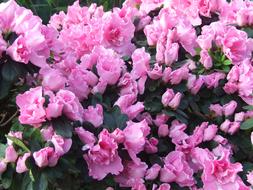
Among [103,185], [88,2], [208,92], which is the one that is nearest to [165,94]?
[208,92]

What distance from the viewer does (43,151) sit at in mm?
1721

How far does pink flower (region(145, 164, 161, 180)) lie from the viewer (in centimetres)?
205

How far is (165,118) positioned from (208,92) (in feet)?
0.86

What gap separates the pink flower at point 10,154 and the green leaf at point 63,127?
0.51ft

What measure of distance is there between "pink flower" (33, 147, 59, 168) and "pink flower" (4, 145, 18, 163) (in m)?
0.09

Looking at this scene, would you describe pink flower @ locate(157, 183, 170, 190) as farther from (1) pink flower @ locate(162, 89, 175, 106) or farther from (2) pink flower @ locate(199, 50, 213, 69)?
(2) pink flower @ locate(199, 50, 213, 69)

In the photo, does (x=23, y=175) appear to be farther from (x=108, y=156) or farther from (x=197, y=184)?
(x=197, y=184)

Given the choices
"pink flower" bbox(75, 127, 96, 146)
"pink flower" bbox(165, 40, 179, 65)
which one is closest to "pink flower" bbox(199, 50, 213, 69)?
"pink flower" bbox(165, 40, 179, 65)

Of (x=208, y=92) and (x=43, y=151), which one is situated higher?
(x=43, y=151)

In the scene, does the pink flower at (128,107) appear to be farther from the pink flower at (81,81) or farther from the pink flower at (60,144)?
the pink flower at (60,144)

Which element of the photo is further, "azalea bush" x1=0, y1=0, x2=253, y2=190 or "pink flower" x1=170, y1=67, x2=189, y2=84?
"pink flower" x1=170, y1=67, x2=189, y2=84

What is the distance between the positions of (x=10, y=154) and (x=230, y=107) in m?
0.90

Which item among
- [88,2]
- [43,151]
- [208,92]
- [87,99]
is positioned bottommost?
[88,2]

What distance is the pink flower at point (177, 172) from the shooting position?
6.73 ft
